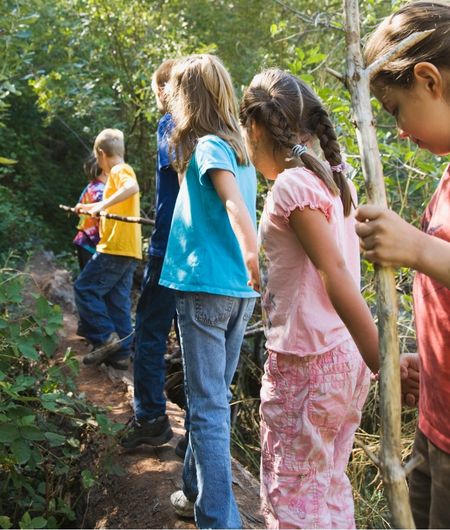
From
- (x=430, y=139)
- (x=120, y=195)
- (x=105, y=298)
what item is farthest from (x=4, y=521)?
(x=105, y=298)

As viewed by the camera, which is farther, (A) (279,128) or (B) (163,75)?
(B) (163,75)

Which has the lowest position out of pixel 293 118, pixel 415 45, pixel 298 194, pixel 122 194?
pixel 122 194

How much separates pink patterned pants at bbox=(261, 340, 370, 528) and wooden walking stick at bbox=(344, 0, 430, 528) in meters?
0.81

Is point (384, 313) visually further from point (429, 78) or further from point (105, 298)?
point (105, 298)

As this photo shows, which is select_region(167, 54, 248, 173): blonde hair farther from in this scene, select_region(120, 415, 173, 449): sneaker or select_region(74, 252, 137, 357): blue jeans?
select_region(74, 252, 137, 357): blue jeans

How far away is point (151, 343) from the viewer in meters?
3.66

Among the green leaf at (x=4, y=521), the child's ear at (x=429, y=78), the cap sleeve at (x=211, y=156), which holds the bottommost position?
the green leaf at (x=4, y=521)

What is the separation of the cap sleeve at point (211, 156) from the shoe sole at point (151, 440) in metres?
1.56

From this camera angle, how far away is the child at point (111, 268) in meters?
5.45

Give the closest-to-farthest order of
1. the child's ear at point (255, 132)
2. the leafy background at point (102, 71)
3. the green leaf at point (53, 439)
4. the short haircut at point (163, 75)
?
the child's ear at point (255, 132) → the green leaf at point (53, 439) → the short haircut at point (163, 75) → the leafy background at point (102, 71)

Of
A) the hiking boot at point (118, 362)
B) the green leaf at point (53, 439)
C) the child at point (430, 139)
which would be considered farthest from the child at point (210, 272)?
the hiking boot at point (118, 362)

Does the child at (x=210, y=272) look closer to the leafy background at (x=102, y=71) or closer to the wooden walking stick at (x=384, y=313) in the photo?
the wooden walking stick at (x=384, y=313)

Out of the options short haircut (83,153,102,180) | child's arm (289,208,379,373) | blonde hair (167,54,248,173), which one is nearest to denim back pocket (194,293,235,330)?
blonde hair (167,54,248,173)

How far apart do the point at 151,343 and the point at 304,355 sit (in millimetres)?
1600
